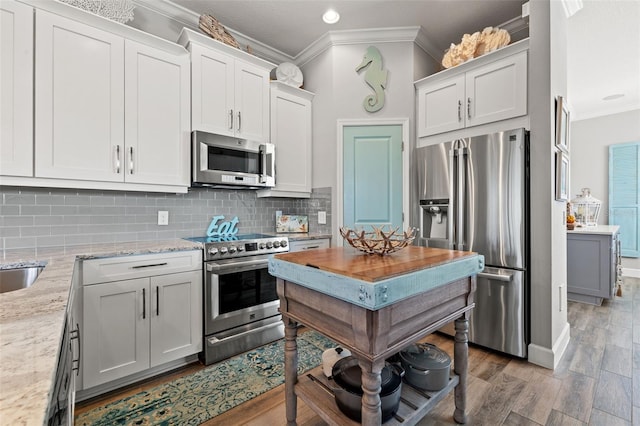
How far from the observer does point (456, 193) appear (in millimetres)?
2568

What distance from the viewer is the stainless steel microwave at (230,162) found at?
7.97 ft

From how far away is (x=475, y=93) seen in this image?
2.57 metres

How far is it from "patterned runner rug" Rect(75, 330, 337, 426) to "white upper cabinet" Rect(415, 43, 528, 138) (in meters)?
2.41

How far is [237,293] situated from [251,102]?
178 centimetres

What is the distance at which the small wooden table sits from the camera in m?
1.02

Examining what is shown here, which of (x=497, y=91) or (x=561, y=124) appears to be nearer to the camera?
(x=561, y=124)

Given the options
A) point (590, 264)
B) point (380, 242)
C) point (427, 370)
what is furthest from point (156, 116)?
point (590, 264)

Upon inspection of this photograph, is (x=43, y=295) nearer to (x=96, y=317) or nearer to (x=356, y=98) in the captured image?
(x=96, y=317)

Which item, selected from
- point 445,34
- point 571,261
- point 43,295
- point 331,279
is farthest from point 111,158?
point 571,261

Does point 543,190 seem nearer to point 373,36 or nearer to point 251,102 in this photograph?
point 373,36

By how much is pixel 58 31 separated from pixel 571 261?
A: 220 inches

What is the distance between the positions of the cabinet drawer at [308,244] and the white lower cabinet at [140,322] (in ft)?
2.97

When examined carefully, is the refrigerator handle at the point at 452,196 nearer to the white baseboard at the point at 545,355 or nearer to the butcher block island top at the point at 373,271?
the white baseboard at the point at 545,355

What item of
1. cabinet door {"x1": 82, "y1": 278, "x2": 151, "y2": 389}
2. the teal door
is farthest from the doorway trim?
cabinet door {"x1": 82, "y1": 278, "x2": 151, "y2": 389}
